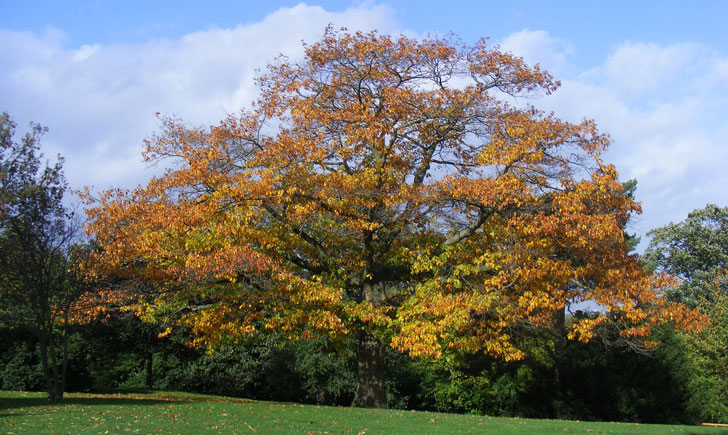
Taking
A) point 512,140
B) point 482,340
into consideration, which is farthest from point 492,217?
point 482,340

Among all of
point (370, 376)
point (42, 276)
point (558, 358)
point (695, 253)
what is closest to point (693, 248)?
point (695, 253)

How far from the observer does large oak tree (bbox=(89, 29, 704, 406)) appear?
15.5 m

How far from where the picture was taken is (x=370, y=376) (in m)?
18.0

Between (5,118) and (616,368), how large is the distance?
90.1 feet

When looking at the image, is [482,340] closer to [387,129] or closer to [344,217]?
[344,217]

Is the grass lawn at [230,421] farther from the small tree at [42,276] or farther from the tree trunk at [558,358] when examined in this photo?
the tree trunk at [558,358]

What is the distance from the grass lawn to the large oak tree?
2027 mm

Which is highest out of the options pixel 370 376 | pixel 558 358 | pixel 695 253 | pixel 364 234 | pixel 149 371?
pixel 695 253

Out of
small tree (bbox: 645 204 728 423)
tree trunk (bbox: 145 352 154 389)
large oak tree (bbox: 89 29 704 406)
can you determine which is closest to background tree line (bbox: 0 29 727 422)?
large oak tree (bbox: 89 29 704 406)

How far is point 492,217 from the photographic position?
17.0 meters

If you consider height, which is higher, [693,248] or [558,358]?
[693,248]

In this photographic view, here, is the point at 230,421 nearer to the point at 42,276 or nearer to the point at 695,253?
the point at 42,276

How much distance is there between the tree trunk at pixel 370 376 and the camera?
1777 centimetres

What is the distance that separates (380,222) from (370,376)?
4.43 metres
